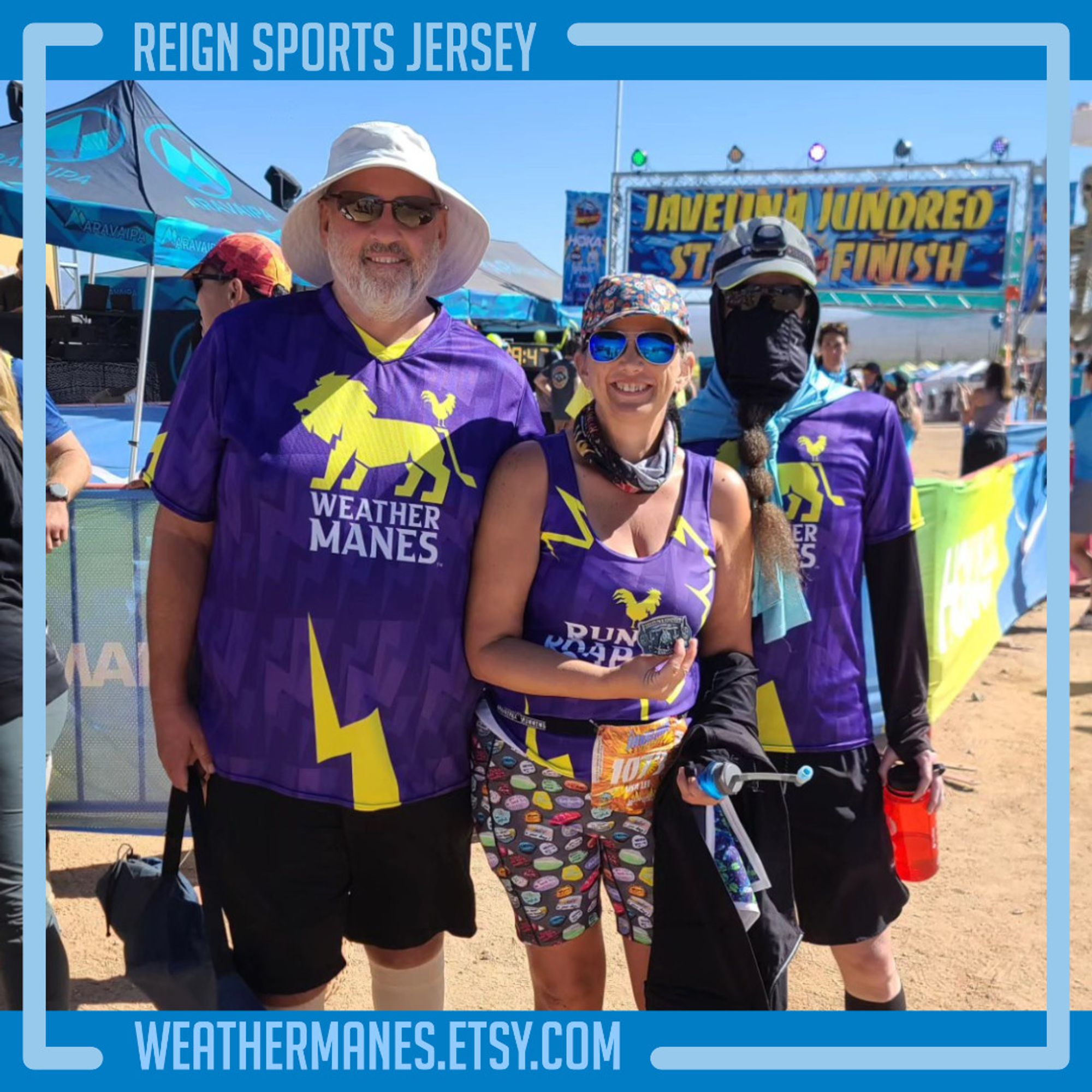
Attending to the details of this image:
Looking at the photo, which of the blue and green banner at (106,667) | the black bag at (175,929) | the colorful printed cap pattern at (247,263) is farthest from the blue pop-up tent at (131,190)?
the black bag at (175,929)

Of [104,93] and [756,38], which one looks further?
[104,93]

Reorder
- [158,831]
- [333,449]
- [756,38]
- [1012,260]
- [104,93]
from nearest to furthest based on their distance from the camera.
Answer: [756,38]
[333,449]
[158,831]
[104,93]
[1012,260]

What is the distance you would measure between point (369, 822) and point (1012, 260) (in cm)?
2141

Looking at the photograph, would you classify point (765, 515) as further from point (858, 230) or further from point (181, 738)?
point (858, 230)

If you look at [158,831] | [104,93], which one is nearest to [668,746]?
[158,831]

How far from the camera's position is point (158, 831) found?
403 cm

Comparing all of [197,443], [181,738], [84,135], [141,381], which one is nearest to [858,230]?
[84,135]

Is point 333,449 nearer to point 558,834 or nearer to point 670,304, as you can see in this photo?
point 670,304

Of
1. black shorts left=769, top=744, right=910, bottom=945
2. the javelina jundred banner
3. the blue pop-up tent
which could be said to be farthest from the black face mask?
the javelina jundred banner

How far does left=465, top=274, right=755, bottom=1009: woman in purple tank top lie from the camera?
1.98 meters

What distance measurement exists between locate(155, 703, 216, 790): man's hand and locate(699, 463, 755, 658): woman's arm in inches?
39.1

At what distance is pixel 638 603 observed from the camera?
198cm

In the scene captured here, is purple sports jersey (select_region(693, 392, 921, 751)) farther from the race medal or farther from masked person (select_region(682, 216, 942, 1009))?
the race medal

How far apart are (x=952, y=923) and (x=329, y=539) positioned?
2985 millimetres
